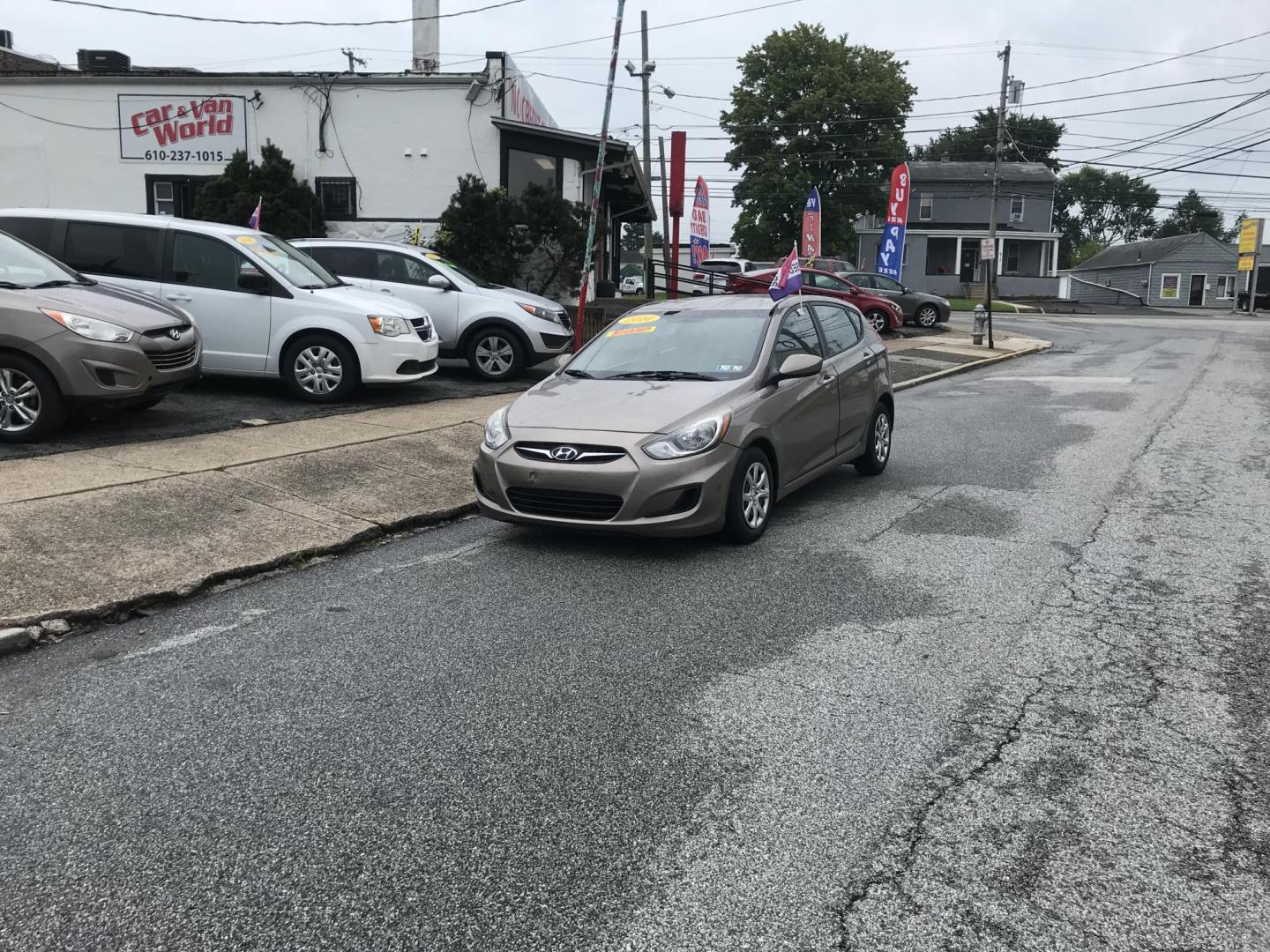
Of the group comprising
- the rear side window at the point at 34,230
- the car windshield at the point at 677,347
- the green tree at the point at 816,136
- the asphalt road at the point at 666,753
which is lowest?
the asphalt road at the point at 666,753

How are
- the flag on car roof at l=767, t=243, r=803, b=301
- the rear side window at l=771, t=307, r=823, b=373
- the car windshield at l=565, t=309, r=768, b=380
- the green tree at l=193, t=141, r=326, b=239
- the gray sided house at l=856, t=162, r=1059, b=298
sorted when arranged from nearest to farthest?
the car windshield at l=565, t=309, r=768, b=380
the rear side window at l=771, t=307, r=823, b=373
the flag on car roof at l=767, t=243, r=803, b=301
the green tree at l=193, t=141, r=326, b=239
the gray sided house at l=856, t=162, r=1059, b=298

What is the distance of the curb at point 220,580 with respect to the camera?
A: 514 centimetres

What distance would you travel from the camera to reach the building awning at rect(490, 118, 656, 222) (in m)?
20.2

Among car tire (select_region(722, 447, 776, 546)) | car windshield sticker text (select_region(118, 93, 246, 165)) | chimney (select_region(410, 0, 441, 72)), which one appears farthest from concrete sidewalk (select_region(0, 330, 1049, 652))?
chimney (select_region(410, 0, 441, 72))

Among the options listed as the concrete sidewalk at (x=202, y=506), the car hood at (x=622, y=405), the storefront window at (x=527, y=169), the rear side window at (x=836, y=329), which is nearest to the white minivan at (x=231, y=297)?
the concrete sidewalk at (x=202, y=506)

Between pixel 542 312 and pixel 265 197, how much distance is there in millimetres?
7979

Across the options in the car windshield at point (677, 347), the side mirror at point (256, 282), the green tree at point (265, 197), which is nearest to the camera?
the car windshield at point (677, 347)

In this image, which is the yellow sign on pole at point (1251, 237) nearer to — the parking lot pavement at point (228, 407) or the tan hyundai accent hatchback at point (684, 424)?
the parking lot pavement at point (228, 407)

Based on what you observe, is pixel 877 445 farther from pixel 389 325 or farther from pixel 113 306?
pixel 113 306

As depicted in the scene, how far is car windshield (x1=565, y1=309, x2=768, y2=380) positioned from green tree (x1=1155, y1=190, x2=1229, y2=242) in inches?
4414

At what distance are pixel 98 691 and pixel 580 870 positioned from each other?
2.52 m

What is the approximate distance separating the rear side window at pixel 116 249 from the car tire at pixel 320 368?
164 cm

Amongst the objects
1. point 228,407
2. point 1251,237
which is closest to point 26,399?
point 228,407

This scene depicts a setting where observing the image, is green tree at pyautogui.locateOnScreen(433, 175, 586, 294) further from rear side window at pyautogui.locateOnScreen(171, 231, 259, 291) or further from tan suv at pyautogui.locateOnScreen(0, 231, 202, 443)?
tan suv at pyautogui.locateOnScreen(0, 231, 202, 443)
